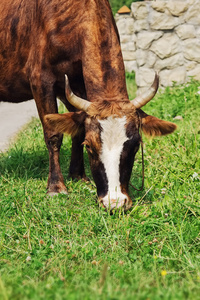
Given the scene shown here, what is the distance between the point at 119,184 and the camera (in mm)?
3703

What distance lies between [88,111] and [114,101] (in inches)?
9.4

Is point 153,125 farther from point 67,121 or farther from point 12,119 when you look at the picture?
point 12,119

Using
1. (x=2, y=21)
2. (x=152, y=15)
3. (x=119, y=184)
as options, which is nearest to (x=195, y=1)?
(x=152, y=15)

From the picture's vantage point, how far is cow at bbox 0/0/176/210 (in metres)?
3.72

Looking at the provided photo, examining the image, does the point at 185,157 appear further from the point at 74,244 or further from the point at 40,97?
the point at 74,244

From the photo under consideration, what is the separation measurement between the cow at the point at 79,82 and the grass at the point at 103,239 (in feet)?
0.95

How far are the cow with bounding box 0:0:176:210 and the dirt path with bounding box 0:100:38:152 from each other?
1.66m

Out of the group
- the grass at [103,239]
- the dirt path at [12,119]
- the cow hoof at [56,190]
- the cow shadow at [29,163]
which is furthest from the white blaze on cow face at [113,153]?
the dirt path at [12,119]

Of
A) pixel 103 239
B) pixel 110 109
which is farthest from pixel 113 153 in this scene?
pixel 103 239

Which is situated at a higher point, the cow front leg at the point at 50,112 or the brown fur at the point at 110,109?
the brown fur at the point at 110,109

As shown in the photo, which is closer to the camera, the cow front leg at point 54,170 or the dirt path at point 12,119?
the cow front leg at point 54,170

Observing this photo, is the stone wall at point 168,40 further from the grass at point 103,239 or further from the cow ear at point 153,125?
the cow ear at point 153,125

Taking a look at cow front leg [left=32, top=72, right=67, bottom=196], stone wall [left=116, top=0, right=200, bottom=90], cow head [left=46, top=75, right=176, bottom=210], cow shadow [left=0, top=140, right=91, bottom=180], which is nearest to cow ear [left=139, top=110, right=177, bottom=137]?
cow head [left=46, top=75, right=176, bottom=210]

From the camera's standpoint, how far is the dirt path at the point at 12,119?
23.5 feet
